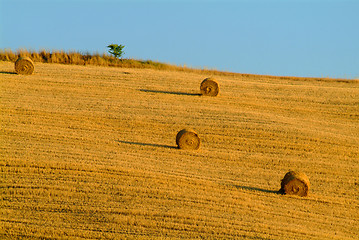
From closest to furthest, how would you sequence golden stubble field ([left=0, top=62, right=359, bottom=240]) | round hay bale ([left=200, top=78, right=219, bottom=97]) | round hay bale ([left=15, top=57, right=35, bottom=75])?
1. golden stubble field ([left=0, top=62, right=359, bottom=240])
2. round hay bale ([left=200, top=78, right=219, bottom=97])
3. round hay bale ([left=15, top=57, right=35, bottom=75])

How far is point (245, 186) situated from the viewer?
15.8m

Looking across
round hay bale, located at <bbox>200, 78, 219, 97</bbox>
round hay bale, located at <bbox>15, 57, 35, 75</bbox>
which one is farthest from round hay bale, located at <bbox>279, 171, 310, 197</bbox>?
round hay bale, located at <bbox>15, 57, 35, 75</bbox>

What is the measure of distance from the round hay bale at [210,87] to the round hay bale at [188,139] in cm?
691

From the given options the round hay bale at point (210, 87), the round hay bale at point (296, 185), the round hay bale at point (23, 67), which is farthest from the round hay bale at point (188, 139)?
the round hay bale at point (23, 67)

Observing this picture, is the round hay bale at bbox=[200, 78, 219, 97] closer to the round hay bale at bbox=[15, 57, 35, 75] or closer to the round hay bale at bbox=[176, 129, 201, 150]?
the round hay bale at bbox=[176, 129, 201, 150]

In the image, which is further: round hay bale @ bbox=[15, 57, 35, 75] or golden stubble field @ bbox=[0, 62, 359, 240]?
round hay bale @ bbox=[15, 57, 35, 75]

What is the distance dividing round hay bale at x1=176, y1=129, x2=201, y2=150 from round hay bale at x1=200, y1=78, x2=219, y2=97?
6.91m

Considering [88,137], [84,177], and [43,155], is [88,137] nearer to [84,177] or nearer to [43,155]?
[43,155]

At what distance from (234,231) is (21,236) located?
16.9ft

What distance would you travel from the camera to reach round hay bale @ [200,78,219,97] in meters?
25.2

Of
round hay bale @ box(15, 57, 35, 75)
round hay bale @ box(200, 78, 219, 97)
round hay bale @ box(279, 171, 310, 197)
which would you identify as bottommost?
round hay bale @ box(279, 171, 310, 197)

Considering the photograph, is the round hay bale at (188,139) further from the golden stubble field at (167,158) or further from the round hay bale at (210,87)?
the round hay bale at (210,87)

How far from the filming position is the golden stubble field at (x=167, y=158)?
1332cm

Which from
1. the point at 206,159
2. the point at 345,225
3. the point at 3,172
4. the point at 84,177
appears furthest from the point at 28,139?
the point at 345,225
